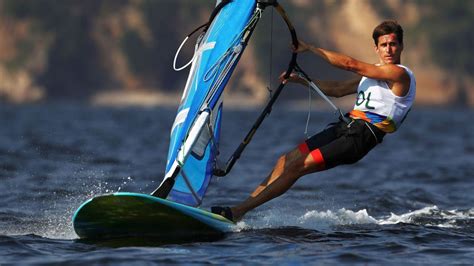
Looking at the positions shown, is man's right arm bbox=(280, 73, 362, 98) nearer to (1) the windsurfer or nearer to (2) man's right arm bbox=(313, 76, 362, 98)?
(2) man's right arm bbox=(313, 76, 362, 98)

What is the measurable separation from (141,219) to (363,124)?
2172 mm

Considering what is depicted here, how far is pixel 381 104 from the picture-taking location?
935 cm

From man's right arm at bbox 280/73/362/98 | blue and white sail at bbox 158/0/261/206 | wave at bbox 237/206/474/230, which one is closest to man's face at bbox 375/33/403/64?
man's right arm at bbox 280/73/362/98

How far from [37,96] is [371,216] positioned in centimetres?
10062

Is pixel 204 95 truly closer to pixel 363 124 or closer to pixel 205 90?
pixel 205 90

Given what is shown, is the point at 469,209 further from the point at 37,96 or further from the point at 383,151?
the point at 37,96

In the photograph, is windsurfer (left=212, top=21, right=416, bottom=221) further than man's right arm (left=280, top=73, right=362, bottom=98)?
No

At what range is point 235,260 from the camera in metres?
A: 8.30

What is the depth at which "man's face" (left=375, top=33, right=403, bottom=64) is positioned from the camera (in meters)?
9.18

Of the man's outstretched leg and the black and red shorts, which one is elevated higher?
the black and red shorts

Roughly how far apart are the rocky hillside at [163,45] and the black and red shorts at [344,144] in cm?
9626

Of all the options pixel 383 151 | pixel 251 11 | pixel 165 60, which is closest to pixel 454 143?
pixel 383 151

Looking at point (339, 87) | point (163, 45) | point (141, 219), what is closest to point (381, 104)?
point (339, 87)

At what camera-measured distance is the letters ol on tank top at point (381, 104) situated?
30.6 ft
